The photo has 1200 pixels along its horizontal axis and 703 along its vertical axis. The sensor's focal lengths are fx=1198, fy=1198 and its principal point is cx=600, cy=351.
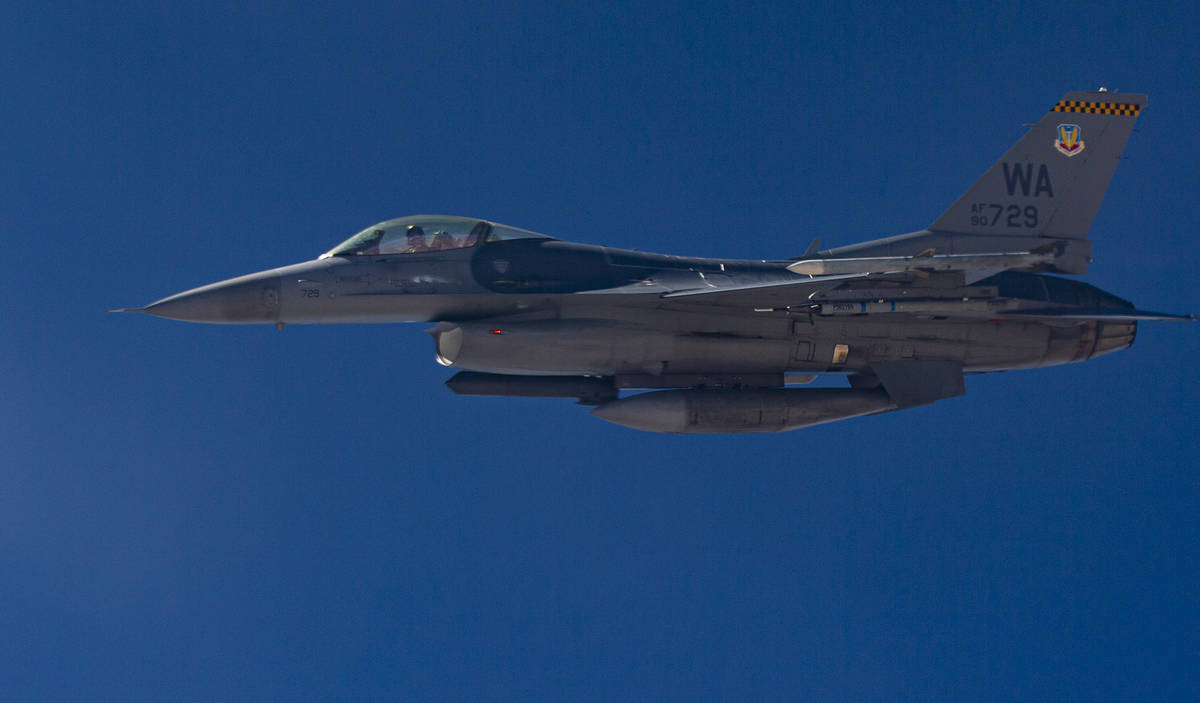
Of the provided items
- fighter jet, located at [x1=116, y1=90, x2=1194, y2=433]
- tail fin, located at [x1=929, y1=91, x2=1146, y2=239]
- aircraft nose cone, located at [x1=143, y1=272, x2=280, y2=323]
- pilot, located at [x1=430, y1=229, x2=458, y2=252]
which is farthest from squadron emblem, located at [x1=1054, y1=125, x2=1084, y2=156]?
aircraft nose cone, located at [x1=143, y1=272, x2=280, y2=323]

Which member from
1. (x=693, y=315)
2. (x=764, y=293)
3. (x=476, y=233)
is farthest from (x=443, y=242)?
(x=764, y=293)

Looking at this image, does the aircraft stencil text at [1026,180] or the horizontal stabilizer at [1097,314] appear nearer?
the horizontal stabilizer at [1097,314]

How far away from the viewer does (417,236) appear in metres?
15.4

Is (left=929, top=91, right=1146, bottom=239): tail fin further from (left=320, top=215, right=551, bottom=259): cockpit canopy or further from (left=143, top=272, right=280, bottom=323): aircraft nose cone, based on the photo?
(left=143, top=272, right=280, bottom=323): aircraft nose cone

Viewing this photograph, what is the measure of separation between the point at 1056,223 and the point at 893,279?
3457mm

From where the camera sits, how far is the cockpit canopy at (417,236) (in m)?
15.4

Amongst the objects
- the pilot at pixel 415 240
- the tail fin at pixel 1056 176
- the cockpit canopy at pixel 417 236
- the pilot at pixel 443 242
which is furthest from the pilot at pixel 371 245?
the tail fin at pixel 1056 176

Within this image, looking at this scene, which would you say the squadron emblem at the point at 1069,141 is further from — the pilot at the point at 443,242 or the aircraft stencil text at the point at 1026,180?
the pilot at the point at 443,242

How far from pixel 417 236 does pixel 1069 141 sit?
9.62 meters

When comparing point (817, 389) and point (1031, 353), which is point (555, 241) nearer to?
point (817, 389)

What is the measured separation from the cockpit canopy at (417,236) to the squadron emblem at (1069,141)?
8334mm

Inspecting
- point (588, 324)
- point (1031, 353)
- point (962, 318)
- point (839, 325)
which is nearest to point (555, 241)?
point (588, 324)

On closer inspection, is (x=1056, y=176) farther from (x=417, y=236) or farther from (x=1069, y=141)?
(x=417, y=236)

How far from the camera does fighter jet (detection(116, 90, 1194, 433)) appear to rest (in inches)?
593
